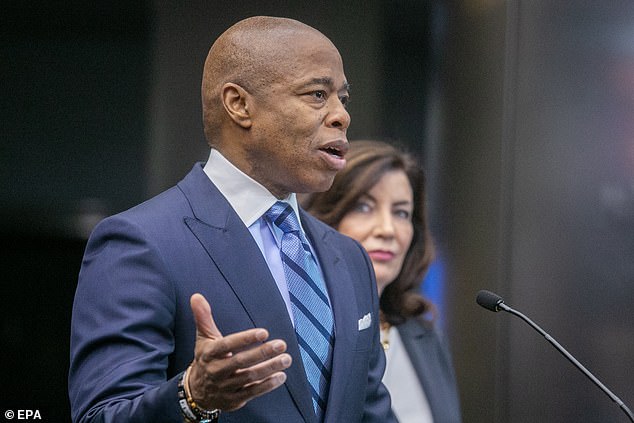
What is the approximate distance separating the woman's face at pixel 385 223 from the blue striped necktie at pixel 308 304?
1.25 meters

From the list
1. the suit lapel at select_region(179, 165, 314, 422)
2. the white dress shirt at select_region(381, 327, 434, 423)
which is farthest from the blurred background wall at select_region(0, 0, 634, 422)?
the suit lapel at select_region(179, 165, 314, 422)

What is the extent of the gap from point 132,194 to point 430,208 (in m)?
1.16

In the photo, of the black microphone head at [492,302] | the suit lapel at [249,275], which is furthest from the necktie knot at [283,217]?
the black microphone head at [492,302]

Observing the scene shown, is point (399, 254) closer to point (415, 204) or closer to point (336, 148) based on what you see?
point (415, 204)

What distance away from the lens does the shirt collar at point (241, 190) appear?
2.29 meters

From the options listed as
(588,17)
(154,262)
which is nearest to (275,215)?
(154,262)

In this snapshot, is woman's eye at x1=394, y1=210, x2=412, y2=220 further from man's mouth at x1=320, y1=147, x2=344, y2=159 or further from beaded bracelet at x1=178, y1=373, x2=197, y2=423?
beaded bracelet at x1=178, y1=373, x2=197, y2=423

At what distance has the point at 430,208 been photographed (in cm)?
377

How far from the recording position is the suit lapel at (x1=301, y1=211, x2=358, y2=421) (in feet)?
7.39

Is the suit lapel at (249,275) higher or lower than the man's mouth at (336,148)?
lower

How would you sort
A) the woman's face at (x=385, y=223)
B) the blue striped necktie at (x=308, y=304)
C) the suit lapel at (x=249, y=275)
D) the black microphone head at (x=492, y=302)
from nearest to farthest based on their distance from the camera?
the suit lapel at (x=249, y=275) → the blue striped necktie at (x=308, y=304) → the black microphone head at (x=492, y=302) → the woman's face at (x=385, y=223)

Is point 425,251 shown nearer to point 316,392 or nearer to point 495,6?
point 495,6

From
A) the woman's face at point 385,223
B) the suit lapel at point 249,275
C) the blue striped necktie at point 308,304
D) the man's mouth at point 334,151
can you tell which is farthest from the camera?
the woman's face at point 385,223

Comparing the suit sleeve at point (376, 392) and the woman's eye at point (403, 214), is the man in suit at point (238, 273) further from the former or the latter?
the woman's eye at point (403, 214)
